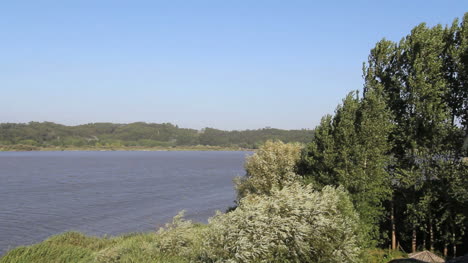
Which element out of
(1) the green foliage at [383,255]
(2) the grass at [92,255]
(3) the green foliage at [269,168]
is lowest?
(1) the green foliage at [383,255]

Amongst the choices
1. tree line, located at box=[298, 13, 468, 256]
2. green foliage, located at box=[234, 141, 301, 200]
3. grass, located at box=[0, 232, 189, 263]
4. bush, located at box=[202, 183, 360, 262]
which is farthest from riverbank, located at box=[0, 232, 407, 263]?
green foliage, located at box=[234, 141, 301, 200]

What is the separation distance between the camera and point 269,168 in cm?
4766

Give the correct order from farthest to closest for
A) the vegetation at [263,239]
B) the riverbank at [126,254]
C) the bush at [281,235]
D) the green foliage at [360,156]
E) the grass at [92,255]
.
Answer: the green foliage at [360,156] → the riverbank at [126,254] → the grass at [92,255] → the vegetation at [263,239] → the bush at [281,235]

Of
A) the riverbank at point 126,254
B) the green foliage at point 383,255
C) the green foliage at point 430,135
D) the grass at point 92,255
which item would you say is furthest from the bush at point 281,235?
the green foliage at point 430,135

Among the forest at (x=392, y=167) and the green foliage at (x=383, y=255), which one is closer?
the forest at (x=392, y=167)

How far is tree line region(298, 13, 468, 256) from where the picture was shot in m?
34.5

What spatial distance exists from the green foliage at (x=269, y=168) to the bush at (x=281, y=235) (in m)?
19.0

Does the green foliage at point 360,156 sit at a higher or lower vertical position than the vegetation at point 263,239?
higher

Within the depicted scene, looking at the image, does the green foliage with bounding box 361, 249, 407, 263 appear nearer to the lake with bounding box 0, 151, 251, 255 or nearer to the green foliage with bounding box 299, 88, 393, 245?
the green foliage with bounding box 299, 88, 393, 245

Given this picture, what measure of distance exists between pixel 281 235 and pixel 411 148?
2014 cm

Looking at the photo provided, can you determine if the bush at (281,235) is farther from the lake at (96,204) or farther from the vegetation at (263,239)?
the lake at (96,204)

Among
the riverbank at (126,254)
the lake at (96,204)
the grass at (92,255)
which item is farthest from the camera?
the lake at (96,204)

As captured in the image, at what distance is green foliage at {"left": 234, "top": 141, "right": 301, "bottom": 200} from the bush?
62.4ft

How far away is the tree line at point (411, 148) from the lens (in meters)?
34.5
